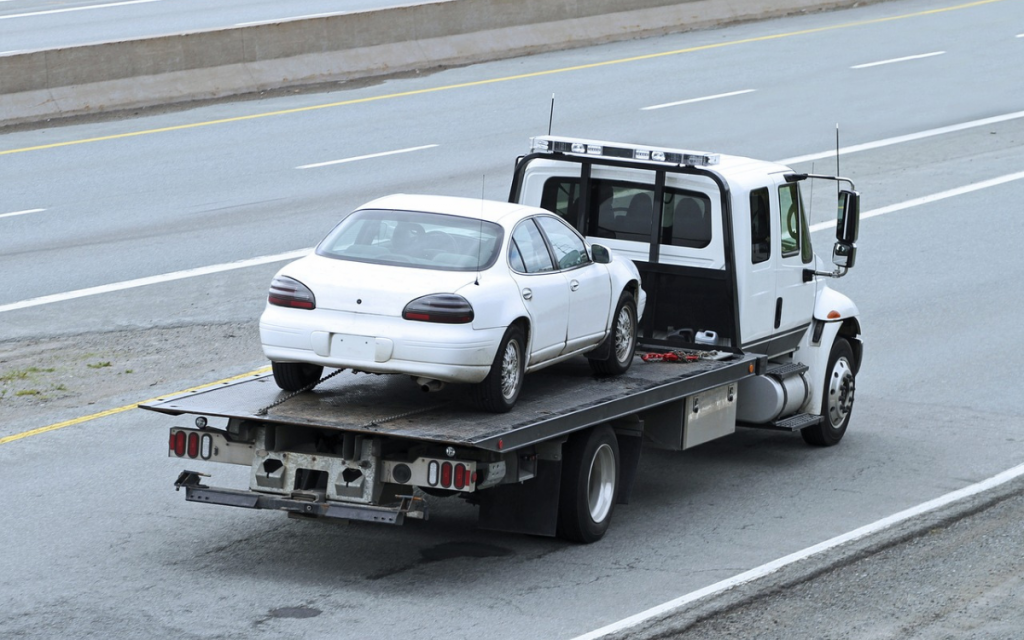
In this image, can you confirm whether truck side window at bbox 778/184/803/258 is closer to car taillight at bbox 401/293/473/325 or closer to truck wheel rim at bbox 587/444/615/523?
truck wheel rim at bbox 587/444/615/523

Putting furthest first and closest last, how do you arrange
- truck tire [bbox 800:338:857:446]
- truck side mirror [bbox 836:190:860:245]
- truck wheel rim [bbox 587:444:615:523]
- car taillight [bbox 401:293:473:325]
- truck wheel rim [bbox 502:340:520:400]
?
truck tire [bbox 800:338:857:446], truck side mirror [bbox 836:190:860:245], truck wheel rim [bbox 587:444:615:523], truck wheel rim [bbox 502:340:520:400], car taillight [bbox 401:293:473:325]

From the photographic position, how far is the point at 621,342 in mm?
11141

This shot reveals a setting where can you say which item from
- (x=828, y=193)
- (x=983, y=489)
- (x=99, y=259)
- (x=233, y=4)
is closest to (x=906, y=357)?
(x=983, y=489)

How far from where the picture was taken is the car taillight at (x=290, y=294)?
955 centimetres

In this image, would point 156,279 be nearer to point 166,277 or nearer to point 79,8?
point 166,277

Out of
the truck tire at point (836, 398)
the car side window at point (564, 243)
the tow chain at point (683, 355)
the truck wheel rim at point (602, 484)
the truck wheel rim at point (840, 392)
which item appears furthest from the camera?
the truck wheel rim at point (840, 392)

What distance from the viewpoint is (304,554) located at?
9891 millimetres

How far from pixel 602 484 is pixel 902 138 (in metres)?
17.9

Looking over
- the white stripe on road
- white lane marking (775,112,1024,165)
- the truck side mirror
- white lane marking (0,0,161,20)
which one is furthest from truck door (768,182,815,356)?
white lane marking (0,0,161,20)

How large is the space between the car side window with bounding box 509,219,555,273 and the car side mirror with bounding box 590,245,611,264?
46 centimetres

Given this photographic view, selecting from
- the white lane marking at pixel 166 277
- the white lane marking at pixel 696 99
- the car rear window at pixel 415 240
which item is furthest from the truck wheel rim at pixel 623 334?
the white lane marking at pixel 696 99

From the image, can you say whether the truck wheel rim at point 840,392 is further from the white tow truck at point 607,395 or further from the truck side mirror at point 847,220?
the truck side mirror at point 847,220

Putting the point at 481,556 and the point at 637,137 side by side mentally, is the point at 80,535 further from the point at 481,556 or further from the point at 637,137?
the point at 637,137

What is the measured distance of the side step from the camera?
41.7 feet
